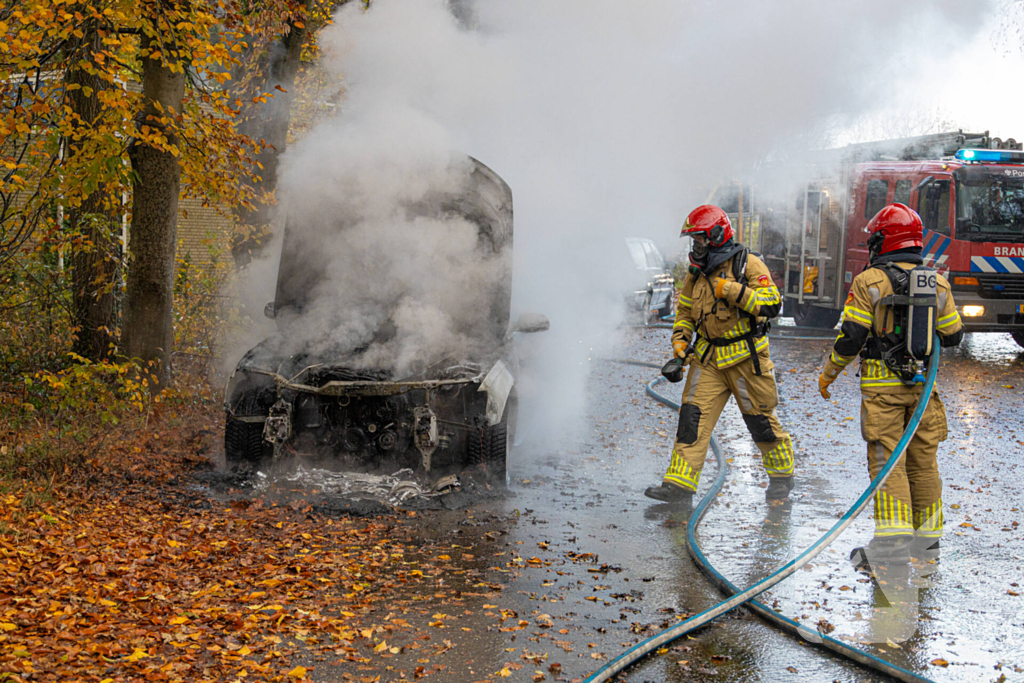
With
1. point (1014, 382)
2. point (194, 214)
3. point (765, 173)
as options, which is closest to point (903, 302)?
point (1014, 382)

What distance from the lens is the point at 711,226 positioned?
246 inches

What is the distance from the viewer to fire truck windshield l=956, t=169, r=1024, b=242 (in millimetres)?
14273

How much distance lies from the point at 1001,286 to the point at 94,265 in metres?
12.8

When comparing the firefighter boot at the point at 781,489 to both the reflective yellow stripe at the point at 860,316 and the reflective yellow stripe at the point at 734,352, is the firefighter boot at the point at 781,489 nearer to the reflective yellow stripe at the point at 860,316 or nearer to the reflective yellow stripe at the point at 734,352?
the reflective yellow stripe at the point at 734,352

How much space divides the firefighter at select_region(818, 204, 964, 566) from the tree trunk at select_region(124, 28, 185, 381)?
657cm

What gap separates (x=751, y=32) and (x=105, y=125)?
6.16m

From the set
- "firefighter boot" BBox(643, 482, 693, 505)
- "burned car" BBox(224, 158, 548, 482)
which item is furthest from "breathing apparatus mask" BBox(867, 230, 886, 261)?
"burned car" BBox(224, 158, 548, 482)

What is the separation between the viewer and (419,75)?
27.5ft

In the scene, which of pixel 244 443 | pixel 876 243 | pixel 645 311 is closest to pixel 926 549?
pixel 876 243

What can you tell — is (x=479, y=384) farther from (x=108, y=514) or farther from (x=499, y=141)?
(x=499, y=141)

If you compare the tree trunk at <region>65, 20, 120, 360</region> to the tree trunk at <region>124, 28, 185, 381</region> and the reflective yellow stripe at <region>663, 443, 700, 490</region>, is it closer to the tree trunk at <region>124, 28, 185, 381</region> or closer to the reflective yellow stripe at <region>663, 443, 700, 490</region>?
the tree trunk at <region>124, 28, 185, 381</region>

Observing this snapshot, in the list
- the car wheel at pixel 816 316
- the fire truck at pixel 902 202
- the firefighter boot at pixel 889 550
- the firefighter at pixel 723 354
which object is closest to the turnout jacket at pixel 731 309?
the firefighter at pixel 723 354

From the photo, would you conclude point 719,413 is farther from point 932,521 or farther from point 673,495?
point 932,521

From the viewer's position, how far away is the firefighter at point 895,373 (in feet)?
16.9
